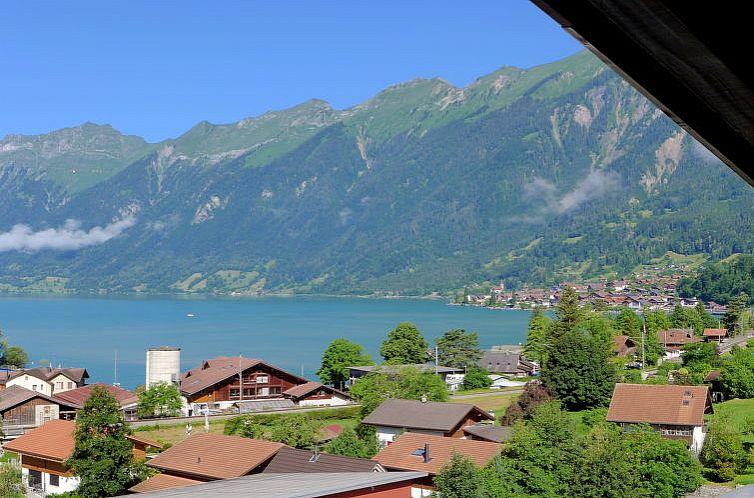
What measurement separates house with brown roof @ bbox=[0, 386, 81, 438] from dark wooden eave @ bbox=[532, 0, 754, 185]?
101 feet

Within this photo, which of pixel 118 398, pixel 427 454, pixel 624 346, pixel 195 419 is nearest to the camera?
pixel 427 454

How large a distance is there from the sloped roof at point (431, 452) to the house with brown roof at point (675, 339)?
91.5ft

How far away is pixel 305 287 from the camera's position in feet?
639

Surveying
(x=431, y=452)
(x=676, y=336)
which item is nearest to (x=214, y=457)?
(x=431, y=452)

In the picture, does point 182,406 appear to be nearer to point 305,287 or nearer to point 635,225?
point 635,225

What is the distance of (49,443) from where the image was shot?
21.1m

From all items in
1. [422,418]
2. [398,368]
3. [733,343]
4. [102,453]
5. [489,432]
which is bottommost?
[489,432]

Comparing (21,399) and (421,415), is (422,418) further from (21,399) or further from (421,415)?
(21,399)

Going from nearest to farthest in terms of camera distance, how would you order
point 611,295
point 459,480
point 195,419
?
1. point 459,480
2. point 195,419
3. point 611,295

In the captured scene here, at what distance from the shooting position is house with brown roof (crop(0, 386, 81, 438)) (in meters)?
30.0

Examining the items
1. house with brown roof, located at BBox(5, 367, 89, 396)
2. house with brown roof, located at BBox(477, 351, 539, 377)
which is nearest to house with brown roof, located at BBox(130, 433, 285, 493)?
house with brown roof, located at BBox(5, 367, 89, 396)

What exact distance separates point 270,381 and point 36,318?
84192 mm

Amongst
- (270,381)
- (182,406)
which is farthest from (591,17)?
(270,381)

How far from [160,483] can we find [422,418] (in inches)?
322
